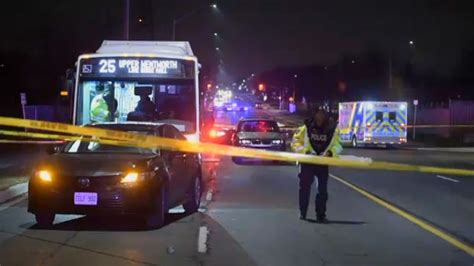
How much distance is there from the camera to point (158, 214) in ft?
35.6

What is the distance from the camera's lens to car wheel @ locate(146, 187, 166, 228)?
10.8m

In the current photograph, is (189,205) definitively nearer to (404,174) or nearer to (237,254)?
(237,254)

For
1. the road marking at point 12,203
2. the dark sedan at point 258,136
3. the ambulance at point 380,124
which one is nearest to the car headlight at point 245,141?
the dark sedan at point 258,136

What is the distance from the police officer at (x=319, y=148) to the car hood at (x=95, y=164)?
251 centimetres

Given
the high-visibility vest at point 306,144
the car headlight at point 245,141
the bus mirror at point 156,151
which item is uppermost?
the high-visibility vest at point 306,144

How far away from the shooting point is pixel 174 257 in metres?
8.87

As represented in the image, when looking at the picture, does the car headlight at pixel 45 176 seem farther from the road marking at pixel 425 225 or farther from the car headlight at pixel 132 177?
the road marking at pixel 425 225

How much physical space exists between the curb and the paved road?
0.43m

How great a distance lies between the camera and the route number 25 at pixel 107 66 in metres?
16.5

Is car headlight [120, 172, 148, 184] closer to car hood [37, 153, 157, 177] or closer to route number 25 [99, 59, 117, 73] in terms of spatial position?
car hood [37, 153, 157, 177]

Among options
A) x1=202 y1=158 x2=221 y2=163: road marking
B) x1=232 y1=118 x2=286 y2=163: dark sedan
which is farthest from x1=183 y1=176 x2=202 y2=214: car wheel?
x1=202 y1=158 x2=221 y2=163: road marking

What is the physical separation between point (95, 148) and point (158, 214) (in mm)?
1605

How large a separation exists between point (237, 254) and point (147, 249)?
1140 mm

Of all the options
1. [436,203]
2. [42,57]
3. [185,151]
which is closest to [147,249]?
[185,151]
